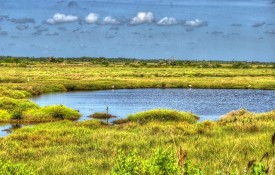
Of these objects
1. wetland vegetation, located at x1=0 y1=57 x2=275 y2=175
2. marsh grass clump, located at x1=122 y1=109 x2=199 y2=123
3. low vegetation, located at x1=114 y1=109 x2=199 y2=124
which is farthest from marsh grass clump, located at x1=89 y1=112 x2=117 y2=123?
marsh grass clump, located at x1=122 y1=109 x2=199 y2=123

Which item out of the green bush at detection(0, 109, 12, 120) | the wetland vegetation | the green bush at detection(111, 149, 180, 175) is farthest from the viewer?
the green bush at detection(0, 109, 12, 120)

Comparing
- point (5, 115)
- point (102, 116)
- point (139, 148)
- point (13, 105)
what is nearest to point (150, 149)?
point (139, 148)

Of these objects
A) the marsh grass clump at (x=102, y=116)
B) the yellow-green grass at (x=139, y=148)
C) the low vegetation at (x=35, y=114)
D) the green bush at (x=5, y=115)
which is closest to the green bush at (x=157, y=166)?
the yellow-green grass at (x=139, y=148)

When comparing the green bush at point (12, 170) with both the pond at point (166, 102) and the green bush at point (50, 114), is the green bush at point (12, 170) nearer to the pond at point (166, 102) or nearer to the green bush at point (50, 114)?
the green bush at point (50, 114)

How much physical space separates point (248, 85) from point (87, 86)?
94.8 ft

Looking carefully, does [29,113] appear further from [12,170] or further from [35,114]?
[12,170]

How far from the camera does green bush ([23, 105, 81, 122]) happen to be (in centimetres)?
3612

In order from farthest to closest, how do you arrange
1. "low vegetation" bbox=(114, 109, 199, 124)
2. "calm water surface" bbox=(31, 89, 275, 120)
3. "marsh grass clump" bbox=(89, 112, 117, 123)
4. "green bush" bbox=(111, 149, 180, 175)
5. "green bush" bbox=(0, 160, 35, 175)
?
"calm water surface" bbox=(31, 89, 275, 120)
"marsh grass clump" bbox=(89, 112, 117, 123)
"low vegetation" bbox=(114, 109, 199, 124)
"green bush" bbox=(0, 160, 35, 175)
"green bush" bbox=(111, 149, 180, 175)

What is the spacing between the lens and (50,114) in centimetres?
3694

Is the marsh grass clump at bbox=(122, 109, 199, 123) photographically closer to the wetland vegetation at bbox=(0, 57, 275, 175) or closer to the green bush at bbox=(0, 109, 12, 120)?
the wetland vegetation at bbox=(0, 57, 275, 175)

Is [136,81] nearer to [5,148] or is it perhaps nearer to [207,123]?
[207,123]

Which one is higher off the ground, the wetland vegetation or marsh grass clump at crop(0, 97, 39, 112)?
the wetland vegetation

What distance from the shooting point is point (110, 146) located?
16.0 meters

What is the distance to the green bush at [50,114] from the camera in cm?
3612
